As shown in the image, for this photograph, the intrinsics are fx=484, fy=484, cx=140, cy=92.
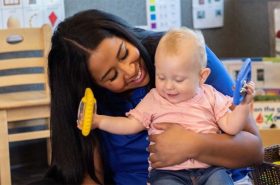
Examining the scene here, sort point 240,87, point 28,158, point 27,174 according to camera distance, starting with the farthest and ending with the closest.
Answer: point 28,158 < point 27,174 < point 240,87

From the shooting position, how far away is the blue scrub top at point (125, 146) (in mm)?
1421

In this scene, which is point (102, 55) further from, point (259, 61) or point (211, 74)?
point (259, 61)

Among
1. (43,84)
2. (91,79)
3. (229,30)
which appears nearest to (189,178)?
(91,79)

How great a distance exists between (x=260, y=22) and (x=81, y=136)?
2.03 m

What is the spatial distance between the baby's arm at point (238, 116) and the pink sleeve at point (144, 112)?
0.61 ft

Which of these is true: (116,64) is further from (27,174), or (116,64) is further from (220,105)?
(27,174)

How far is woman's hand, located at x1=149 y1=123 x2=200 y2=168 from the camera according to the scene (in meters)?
1.22

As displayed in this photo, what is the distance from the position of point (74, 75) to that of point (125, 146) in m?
0.26

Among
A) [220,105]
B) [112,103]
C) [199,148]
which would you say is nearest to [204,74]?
[220,105]

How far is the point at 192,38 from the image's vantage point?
4.00 feet

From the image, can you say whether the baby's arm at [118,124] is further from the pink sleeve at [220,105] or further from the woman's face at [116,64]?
the pink sleeve at [220,105]

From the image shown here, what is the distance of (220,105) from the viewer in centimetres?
126

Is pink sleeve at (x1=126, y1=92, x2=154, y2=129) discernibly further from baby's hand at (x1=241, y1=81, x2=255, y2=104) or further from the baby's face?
baby's hand at (x1=241, y1=81, x2=255, y2=104)

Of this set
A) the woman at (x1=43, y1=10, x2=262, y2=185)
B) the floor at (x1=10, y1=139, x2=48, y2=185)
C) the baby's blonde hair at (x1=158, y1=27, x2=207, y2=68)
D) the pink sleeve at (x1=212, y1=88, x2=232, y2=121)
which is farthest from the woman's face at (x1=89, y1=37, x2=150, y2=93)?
the floor at (x1=10, y1=139, x2=48, y2=185)
